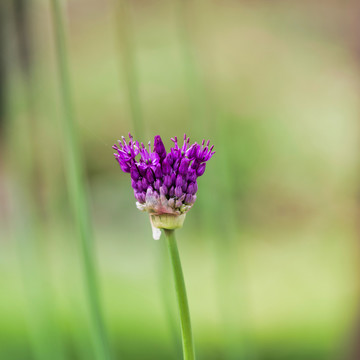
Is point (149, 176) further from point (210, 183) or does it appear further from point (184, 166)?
point (210, 183)

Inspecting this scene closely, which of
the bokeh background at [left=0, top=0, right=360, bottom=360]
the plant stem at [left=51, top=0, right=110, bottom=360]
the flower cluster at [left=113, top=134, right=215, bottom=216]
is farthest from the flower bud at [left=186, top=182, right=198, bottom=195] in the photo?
the bokeh background at [left=0, top=0, right=360, bottom=360]

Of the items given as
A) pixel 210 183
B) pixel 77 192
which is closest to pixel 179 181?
pixel 77 192

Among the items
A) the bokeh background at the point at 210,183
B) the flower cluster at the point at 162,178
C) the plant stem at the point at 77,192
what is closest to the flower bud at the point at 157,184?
the flower cluster at the point at 162,178

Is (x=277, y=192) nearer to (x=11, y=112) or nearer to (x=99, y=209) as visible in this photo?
(x=99, y=209)

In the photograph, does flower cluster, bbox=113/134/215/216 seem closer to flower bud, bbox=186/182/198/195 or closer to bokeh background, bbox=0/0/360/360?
flower bud, bbox=186/182/198/195

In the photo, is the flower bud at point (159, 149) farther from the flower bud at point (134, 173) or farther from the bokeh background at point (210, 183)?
the bokeh background at point (210, 183)

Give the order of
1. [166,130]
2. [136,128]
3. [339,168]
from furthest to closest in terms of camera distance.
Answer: [166,130] → [339,168] → [136,128]

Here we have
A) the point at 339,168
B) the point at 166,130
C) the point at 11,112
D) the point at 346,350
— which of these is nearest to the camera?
the point at 11,112

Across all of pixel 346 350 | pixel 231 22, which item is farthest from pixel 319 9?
pixel 346 350
